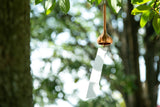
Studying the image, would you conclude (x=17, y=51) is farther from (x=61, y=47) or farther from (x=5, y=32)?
(x=61, y=47)

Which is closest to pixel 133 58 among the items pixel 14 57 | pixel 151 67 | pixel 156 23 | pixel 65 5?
pixel 151 67

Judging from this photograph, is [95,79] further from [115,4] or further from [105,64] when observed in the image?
[105,64]

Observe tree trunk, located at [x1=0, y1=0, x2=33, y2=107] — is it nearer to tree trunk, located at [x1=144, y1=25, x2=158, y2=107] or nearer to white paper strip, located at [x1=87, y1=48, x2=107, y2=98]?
white paper strip, located at [x1=87, y1=48, x2=107, y2=98]

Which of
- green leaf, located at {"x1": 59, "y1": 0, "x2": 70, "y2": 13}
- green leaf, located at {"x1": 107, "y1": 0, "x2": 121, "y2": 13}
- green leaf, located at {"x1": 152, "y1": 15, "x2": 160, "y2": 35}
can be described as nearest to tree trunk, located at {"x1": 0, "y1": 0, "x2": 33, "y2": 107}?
green leaf, located at {"x1": 59, "y1": 0, "x2": 70, "y2": 13}

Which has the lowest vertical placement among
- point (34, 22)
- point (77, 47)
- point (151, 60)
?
point (151, 60)


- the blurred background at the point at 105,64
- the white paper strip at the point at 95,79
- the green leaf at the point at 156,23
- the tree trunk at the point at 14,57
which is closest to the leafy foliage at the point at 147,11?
the green leaf at the point at 156,23

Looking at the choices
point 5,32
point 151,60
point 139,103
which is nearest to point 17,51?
point 5,32

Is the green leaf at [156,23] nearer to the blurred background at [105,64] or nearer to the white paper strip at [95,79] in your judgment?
the white paper strip at [95,79]

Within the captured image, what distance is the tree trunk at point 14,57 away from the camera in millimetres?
620

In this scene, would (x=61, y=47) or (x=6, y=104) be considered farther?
(x=61, y=47)

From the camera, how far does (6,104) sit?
608 mm

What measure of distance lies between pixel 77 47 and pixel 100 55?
3563mm

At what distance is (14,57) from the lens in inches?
25.1

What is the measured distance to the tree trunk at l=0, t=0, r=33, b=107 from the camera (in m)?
0.62
